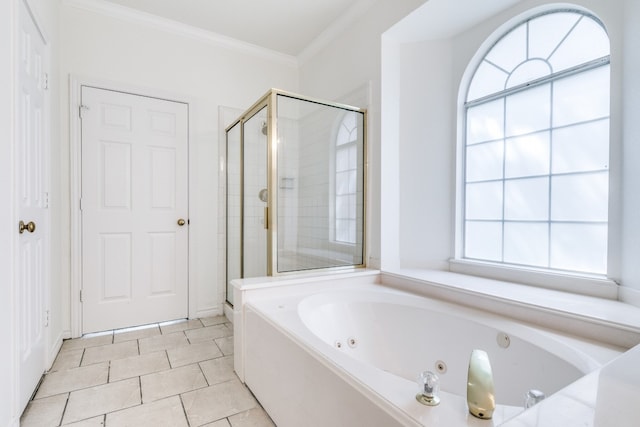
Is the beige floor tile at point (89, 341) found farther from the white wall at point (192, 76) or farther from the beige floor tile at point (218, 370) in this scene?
the beige floor tile at point (218, 370)

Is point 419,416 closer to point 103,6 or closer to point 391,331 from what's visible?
point 391,331

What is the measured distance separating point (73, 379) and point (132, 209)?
125cm

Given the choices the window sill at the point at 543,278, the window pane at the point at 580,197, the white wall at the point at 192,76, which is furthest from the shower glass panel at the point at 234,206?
the window pane at the point at 580,197

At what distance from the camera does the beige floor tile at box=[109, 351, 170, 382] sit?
5.94 ft

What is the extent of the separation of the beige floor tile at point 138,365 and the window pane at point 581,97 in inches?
108

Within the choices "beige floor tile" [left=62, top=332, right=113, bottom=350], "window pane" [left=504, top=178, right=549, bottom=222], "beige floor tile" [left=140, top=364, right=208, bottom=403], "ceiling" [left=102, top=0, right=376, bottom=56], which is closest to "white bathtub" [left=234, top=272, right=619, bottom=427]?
"beige floor tile" [left=140, top=364, right=208, bottom=403]

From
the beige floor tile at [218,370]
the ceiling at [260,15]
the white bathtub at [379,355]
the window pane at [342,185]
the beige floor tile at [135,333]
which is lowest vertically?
the beige floor tile at [135,333]

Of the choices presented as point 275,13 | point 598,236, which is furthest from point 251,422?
point 275,13

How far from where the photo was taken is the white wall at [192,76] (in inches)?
90.6

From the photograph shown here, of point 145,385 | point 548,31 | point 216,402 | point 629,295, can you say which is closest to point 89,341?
point 145,385

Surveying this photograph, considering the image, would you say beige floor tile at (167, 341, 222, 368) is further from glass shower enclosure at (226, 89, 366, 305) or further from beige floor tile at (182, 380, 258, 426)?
glass shower enclosure at (226, 89, 366, 305)

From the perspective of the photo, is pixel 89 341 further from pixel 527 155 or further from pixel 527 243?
pixel 527 155

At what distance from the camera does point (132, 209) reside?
2.53 metres

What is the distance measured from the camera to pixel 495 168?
2.11 m
